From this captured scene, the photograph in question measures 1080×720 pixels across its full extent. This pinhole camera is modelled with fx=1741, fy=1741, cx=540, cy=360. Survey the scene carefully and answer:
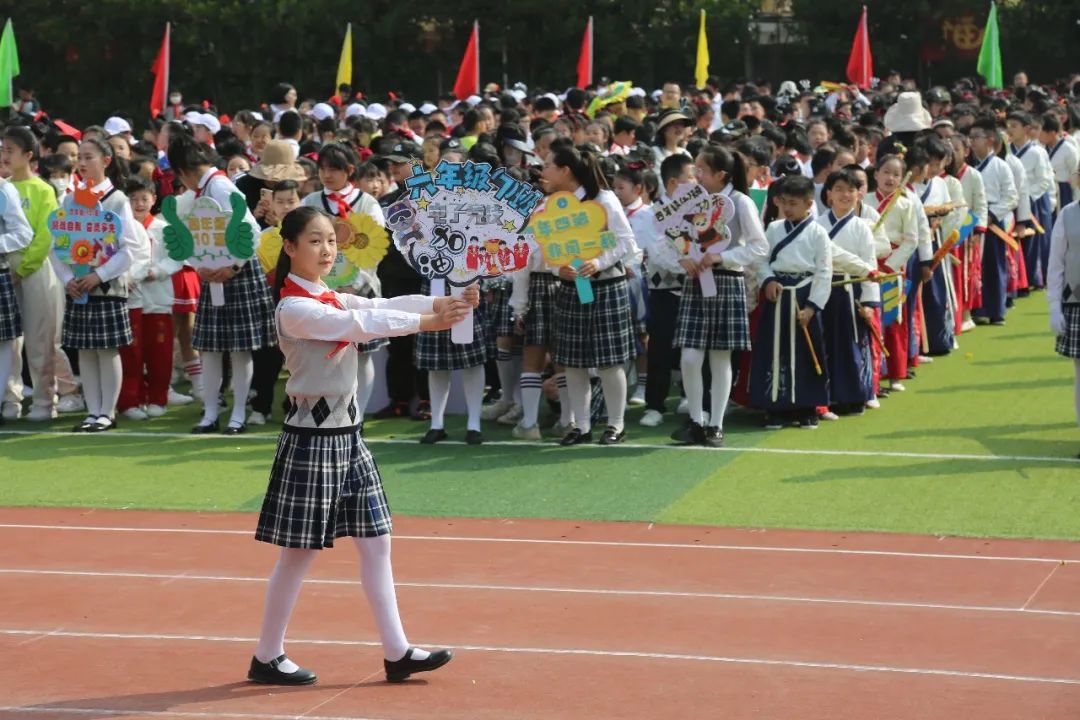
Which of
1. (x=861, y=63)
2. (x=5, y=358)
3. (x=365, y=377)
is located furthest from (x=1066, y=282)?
(x=861, y=63)

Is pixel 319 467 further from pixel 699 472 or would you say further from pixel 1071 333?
pixel 1071 333

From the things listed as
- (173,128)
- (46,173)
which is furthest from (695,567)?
(173,128)

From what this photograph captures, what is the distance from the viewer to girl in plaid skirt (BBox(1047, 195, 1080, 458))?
10.0 meters

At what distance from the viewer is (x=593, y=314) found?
10672 mm

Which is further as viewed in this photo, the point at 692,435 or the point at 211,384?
the point at 211,384

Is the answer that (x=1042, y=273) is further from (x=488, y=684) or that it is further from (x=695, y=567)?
(x=488, y=684)

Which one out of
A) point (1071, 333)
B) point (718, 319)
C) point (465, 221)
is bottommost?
point (1071, 333)

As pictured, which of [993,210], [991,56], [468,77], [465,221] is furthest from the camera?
[991,56]

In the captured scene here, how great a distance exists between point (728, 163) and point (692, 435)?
5.59 feet

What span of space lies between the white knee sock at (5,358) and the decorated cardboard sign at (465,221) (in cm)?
615

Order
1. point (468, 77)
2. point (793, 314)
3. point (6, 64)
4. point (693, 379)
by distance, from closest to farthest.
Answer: point (693, 379), point (793, 314), point (6, 64), point (468, 77)

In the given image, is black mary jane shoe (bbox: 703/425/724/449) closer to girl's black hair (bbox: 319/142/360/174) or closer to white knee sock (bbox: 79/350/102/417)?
girl's black hair (bbox: 319/142/360/174)

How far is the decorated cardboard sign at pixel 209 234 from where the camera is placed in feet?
36.6

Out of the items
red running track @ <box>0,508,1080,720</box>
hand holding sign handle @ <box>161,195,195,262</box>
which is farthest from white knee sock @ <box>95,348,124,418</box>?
red running track @ <box>0,508,1080,720</box>
